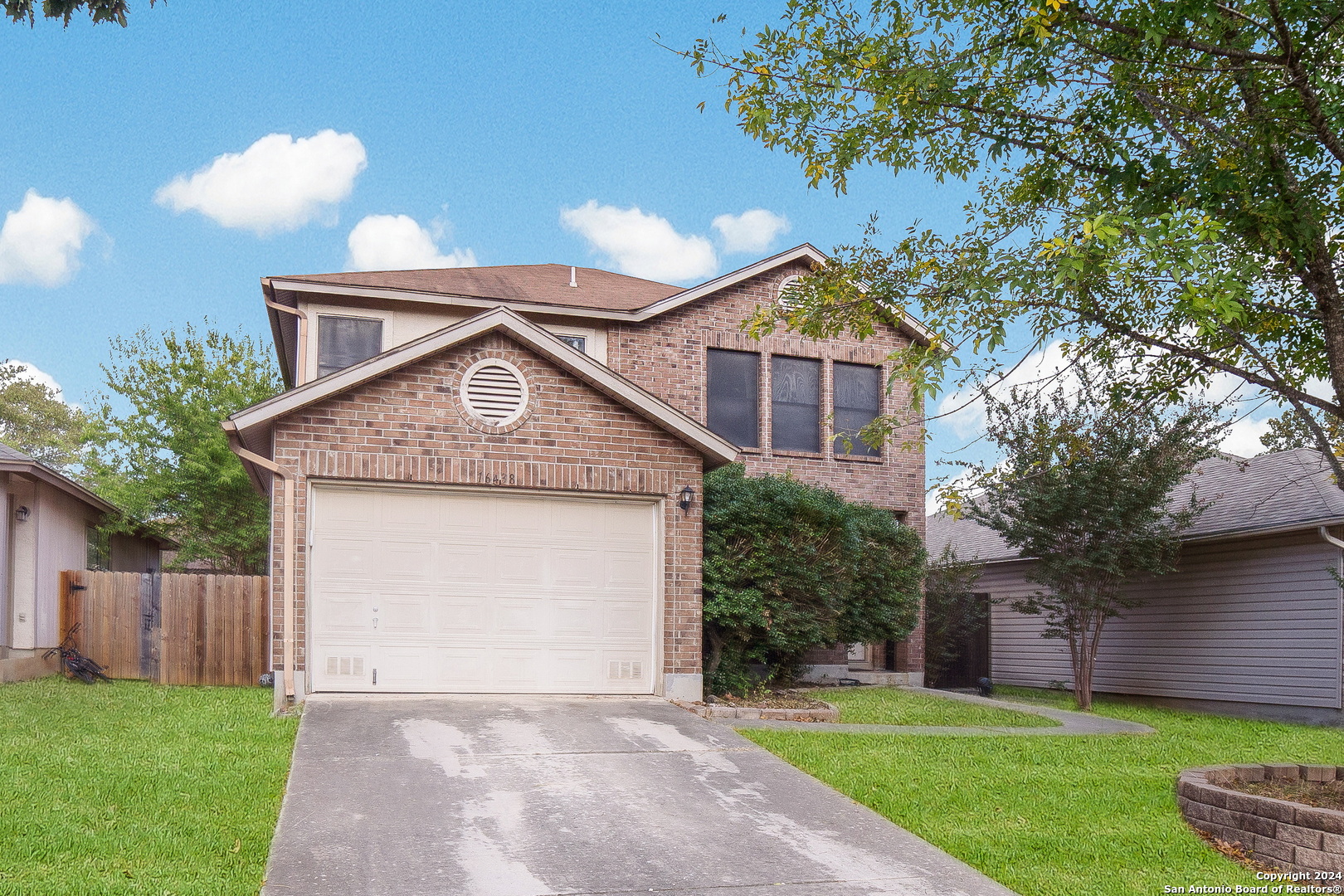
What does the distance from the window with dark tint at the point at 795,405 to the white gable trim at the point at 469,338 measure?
16.6ft

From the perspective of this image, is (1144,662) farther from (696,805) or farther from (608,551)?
(696,805)

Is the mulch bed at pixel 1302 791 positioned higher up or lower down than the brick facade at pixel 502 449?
lower down

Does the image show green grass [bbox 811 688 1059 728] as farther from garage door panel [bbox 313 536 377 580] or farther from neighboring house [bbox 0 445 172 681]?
neighboring house [bbox 0 445 172 681]

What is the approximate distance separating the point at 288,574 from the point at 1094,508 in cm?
1112

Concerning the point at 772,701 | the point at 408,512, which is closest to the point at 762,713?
the point at 772,701

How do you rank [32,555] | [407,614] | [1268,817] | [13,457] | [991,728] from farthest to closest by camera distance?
1. [32,555]
2. [13,457]
3. [991,728]
4. [407,614]
5. [1268,817]

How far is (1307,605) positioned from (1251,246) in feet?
30.2

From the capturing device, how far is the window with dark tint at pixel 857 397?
1788 cm

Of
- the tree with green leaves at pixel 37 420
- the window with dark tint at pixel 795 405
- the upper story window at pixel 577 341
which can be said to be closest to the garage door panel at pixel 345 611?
the upper story window at pixel 577 341

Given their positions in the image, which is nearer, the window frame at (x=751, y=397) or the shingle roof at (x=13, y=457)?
the shingle roof at (x=13, y=457)

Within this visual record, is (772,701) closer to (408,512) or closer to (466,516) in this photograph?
(466,516)

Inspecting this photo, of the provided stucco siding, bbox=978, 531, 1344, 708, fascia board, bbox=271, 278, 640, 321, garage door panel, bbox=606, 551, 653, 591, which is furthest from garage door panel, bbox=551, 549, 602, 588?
stucco siding, bbox=978, 531, 1344, 708

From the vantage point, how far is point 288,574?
10891 millimetres

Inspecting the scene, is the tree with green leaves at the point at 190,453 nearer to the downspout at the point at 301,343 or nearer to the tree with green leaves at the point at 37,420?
the downspout at the point at 301,343
